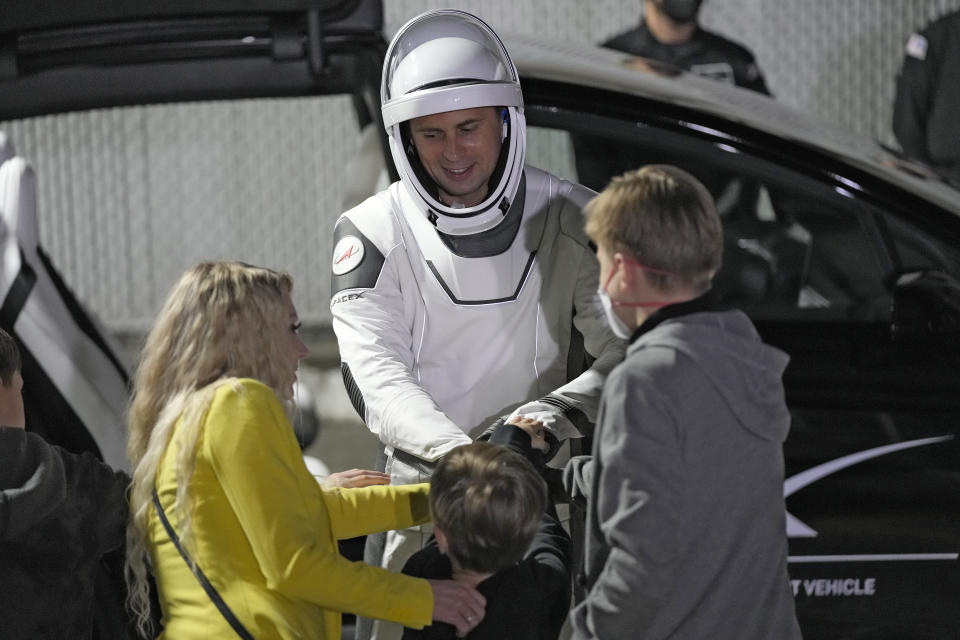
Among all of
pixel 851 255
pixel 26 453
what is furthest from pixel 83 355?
pixel 851 255

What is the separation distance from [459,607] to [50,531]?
656 mm

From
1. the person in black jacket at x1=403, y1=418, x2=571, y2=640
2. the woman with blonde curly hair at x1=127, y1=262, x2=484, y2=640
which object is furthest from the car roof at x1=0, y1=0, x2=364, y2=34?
the person in black jacket at x1=403, y1=418, x2=571, y2=640

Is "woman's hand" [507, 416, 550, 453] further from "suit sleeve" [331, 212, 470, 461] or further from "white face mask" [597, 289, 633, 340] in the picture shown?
"white face mask" [597, 289, 633, 340]

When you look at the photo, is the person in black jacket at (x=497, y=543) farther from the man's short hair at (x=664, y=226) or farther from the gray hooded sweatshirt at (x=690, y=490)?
the man's short hair at (x=664, y=226)

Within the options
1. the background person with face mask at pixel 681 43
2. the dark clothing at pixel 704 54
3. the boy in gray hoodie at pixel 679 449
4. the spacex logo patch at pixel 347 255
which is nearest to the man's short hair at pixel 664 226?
the boy in gray hoodie at pixel 679 449

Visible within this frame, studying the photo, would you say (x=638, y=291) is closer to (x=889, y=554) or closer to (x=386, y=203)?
(x=386, y=203)

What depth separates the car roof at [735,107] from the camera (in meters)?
2.50

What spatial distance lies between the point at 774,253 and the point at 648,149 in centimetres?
71

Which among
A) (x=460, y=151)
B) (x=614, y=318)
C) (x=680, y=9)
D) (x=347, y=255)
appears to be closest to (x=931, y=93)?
(x=680, y=9)

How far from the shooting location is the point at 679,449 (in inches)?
59.8

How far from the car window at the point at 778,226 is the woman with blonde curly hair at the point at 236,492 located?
1.02 meters

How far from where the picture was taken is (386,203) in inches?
84.4

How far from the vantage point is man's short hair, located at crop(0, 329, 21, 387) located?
71.4 inches

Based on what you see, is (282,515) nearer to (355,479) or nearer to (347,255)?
(355,479)
